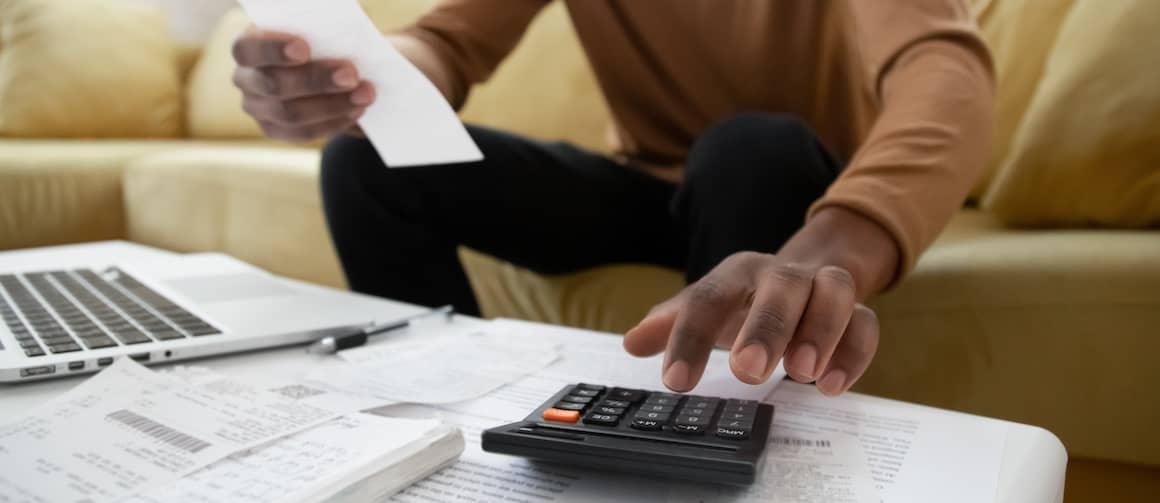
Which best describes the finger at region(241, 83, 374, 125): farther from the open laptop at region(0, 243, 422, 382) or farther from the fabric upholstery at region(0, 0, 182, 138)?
the fabric upholstery at region(0, 0, 182, 138)

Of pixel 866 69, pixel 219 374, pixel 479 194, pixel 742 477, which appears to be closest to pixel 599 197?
pixel 479 194

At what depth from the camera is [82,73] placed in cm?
194

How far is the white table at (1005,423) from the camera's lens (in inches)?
13.6

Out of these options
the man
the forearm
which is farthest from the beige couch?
the forearm

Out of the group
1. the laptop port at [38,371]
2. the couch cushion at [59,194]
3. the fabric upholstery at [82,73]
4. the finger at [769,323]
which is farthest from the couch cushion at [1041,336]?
the fabric upholstery at [82,73]

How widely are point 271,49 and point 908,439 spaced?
0.50 meters

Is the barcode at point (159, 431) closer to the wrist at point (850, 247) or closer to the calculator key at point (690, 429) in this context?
the calculator key at point (690, 429)

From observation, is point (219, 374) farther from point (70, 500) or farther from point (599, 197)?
point (599, 197)

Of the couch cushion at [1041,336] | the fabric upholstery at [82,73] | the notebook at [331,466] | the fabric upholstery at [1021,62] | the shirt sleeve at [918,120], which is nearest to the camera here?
the notebook at [331,466]

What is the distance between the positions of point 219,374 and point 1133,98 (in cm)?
78

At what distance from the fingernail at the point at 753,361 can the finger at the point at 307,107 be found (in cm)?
39

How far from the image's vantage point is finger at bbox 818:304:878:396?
392 millimetres

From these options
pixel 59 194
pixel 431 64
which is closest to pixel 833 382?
pixel 431 64

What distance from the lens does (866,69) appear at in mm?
687
